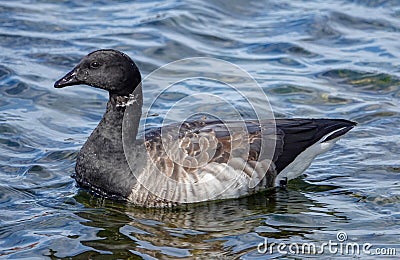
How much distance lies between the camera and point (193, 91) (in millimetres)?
12875

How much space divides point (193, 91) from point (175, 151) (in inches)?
140

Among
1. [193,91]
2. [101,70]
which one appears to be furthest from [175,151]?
[193,91]

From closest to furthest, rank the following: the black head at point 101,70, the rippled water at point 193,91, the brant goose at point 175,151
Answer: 1. the rippled water at point 193,91
2. the brant goose at point 175,151
3. the black head at point 101,70

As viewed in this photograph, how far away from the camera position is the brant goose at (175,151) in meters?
9.41

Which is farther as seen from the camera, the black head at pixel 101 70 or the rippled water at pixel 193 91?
the black head at pixel 101 70

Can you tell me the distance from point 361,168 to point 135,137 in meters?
2.76

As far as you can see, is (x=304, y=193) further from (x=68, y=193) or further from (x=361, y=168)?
(x=68, y=193)

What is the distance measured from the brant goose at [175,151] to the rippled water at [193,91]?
191 mm

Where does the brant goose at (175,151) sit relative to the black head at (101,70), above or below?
below

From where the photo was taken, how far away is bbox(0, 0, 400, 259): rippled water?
863 centimetres

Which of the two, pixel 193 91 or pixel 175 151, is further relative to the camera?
pixel 193 91

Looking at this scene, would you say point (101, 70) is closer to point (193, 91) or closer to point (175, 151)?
point (175, 151)

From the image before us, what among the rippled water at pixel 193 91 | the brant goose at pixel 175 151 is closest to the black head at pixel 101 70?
the brant goose at pixel 175 151

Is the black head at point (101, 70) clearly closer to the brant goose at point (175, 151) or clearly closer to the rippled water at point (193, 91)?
the brant goose at point (175, 151)
